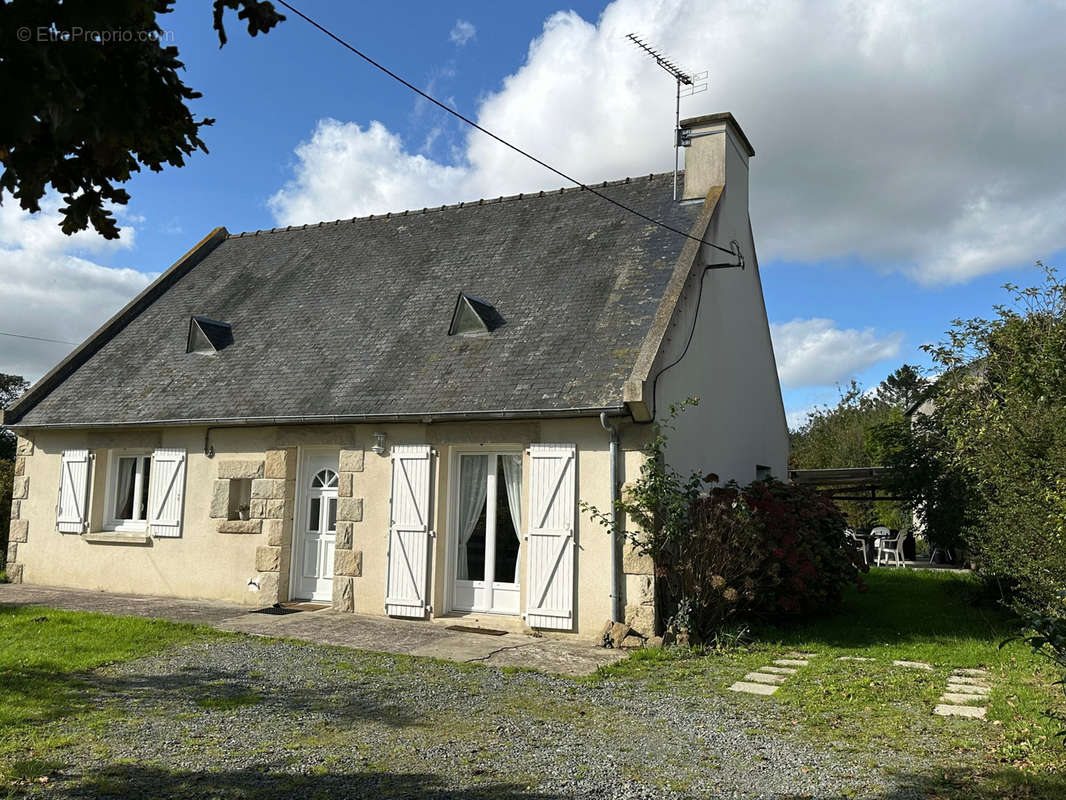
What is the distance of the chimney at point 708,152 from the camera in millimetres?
11391

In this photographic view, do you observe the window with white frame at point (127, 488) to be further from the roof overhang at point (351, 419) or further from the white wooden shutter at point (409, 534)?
the white wooden shutter at point (409, 534)

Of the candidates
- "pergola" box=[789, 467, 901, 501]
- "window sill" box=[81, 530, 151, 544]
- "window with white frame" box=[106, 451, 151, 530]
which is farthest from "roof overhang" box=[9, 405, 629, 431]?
"pergola" box=[789, 467, 901, 501]

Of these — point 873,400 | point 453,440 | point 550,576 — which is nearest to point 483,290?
point 453,440

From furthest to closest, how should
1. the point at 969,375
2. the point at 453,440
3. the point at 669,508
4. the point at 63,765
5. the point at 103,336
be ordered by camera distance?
the point at 103,336
the point at 969,375
the point at 453,440
the point at 669,508
the point at 63,765

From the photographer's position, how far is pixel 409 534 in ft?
31.7

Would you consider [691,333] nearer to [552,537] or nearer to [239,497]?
[552,537]

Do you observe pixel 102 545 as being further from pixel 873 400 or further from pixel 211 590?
pixel 873 400

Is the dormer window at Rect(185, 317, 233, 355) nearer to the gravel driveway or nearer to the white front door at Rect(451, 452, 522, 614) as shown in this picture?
the white front door at Rect(451, 452, 522, 614)

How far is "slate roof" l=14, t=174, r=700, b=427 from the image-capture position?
963 centimetres

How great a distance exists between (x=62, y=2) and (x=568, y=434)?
6920 mm

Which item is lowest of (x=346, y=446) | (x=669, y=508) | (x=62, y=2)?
(x=669, y=508)

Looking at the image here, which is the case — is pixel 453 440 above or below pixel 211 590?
above

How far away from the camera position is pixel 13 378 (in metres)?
31.9

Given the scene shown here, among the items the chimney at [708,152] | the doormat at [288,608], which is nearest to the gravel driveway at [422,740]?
the doormat at [288,608]
